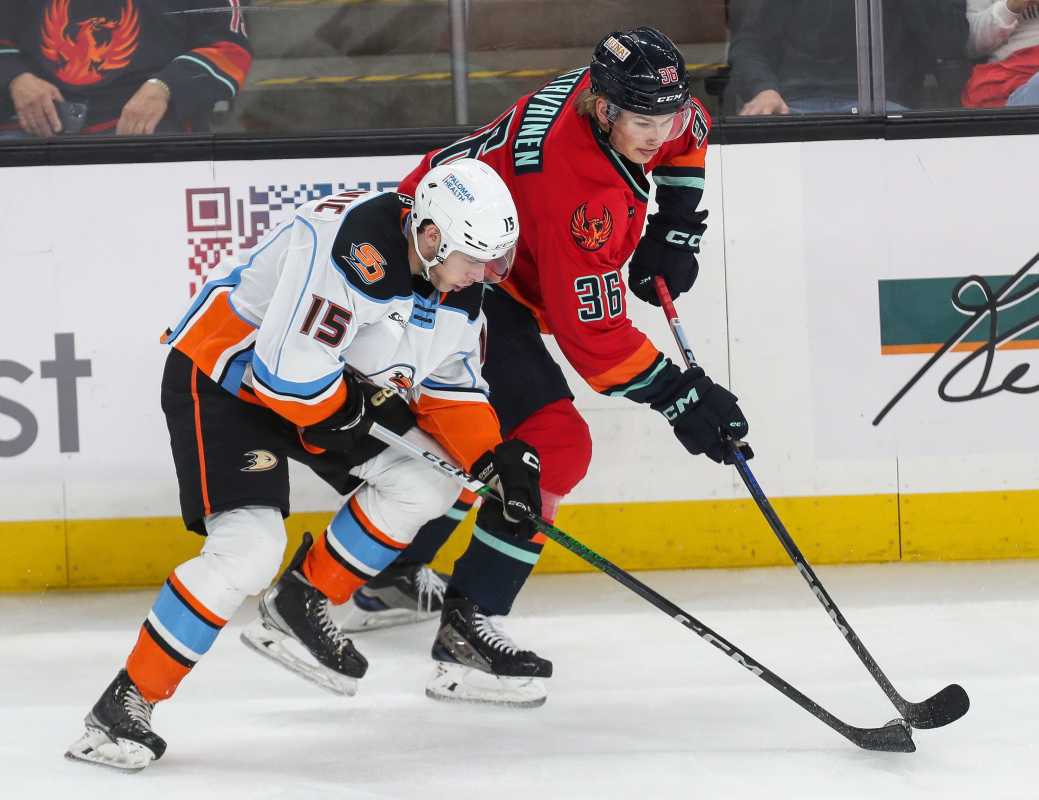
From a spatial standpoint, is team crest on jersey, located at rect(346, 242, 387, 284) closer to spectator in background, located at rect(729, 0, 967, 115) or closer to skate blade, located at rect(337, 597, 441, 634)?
skate blade, located at rect(337, 597, 441, 634)

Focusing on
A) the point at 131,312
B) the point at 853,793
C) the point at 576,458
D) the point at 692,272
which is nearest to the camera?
the point at 853,793

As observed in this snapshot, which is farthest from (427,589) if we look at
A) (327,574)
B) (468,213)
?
(468,213)

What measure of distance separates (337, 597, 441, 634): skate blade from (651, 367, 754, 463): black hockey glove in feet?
3.30

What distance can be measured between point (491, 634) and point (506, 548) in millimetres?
181

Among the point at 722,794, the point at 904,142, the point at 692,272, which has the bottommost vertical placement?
the point at 722,794

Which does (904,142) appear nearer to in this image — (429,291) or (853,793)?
(429,291)

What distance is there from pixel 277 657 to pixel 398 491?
402mm

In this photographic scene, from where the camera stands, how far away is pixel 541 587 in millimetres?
3385

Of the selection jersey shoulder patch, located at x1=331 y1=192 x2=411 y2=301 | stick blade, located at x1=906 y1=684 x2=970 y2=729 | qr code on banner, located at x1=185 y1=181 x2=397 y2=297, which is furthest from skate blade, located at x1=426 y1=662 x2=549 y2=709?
qr code on banner, located at x1=185 y1=181 x2=397 y2=297

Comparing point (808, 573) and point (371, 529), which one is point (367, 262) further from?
point (808, 573)

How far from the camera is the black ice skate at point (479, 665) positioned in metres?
2.56

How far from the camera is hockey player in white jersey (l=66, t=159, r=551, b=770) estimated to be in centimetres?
217

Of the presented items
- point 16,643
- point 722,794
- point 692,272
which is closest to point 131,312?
point 16,643
